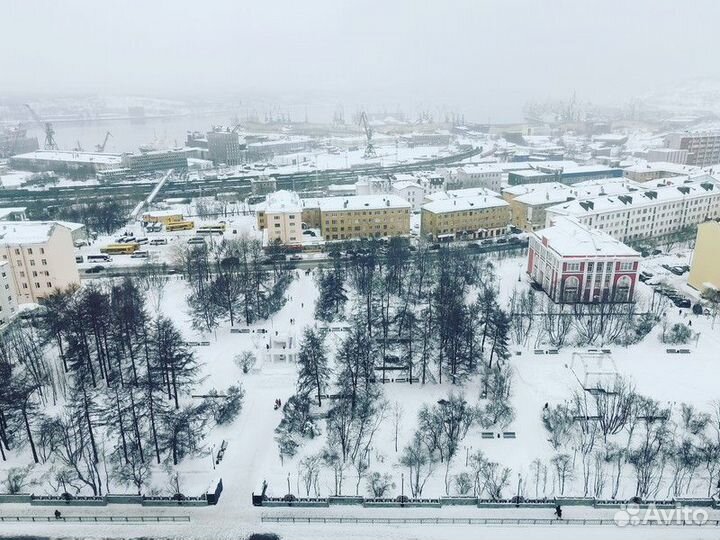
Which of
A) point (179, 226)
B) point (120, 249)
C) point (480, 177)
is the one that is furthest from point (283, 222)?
point (480, 177)

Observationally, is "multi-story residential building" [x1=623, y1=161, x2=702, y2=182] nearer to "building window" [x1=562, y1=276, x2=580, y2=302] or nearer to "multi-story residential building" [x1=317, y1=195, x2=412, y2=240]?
"multi-story residential building" [x1=317, y1=195, x2=412, y2=240]

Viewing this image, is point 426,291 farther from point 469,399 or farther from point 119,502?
point 119,502

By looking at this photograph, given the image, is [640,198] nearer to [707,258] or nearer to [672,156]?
[707,258]

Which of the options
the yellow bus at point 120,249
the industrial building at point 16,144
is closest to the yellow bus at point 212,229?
the yellow bus at point 120,249

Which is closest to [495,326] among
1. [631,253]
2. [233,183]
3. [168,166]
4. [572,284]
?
[572,284]

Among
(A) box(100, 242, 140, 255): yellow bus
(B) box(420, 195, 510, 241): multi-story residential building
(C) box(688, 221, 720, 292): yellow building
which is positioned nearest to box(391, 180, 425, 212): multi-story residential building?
(B) box(420, 195, 510, 241): multi-story residential building

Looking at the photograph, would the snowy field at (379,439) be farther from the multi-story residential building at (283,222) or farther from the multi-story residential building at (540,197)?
the multi-story residential building at (540,197)
